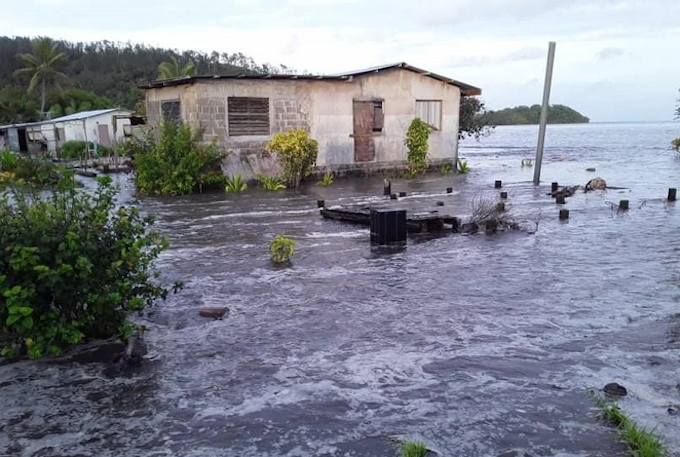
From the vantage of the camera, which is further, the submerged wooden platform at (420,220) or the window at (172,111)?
the window at (172,111)

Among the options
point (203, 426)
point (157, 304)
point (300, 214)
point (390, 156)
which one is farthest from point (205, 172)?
point (203, 426)

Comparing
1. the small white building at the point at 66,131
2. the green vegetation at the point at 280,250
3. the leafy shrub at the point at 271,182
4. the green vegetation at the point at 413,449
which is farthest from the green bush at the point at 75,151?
the green vegetation at the point at 413,449

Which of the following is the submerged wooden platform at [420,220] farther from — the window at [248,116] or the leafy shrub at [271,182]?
the window at [248,116]

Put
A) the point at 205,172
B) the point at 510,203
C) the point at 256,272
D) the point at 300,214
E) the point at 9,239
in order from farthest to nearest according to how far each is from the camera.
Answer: the point at 205,172 < the point at 510,203 < the point at 300,214 < the point at 256,272 < the point at 9,239

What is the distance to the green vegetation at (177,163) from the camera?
18.0 metres

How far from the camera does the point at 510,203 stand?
15.6 m

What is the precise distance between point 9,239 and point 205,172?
1403 cm

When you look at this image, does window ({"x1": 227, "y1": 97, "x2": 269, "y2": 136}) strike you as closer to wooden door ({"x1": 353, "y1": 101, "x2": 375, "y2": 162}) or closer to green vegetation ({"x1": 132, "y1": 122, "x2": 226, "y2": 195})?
green vegetation ({"x1": 132, "y1": 122, "x2": 226, "y2": 195})

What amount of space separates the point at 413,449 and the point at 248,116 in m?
16.7

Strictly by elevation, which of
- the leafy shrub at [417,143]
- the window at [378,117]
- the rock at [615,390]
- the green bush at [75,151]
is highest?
the window at [378,117]

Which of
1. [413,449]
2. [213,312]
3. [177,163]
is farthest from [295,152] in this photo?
[413,449]

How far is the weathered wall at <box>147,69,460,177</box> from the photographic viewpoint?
61.3 feet

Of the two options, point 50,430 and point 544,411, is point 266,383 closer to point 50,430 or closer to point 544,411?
point 50,430

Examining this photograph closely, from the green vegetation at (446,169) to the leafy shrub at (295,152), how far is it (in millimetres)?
6721
